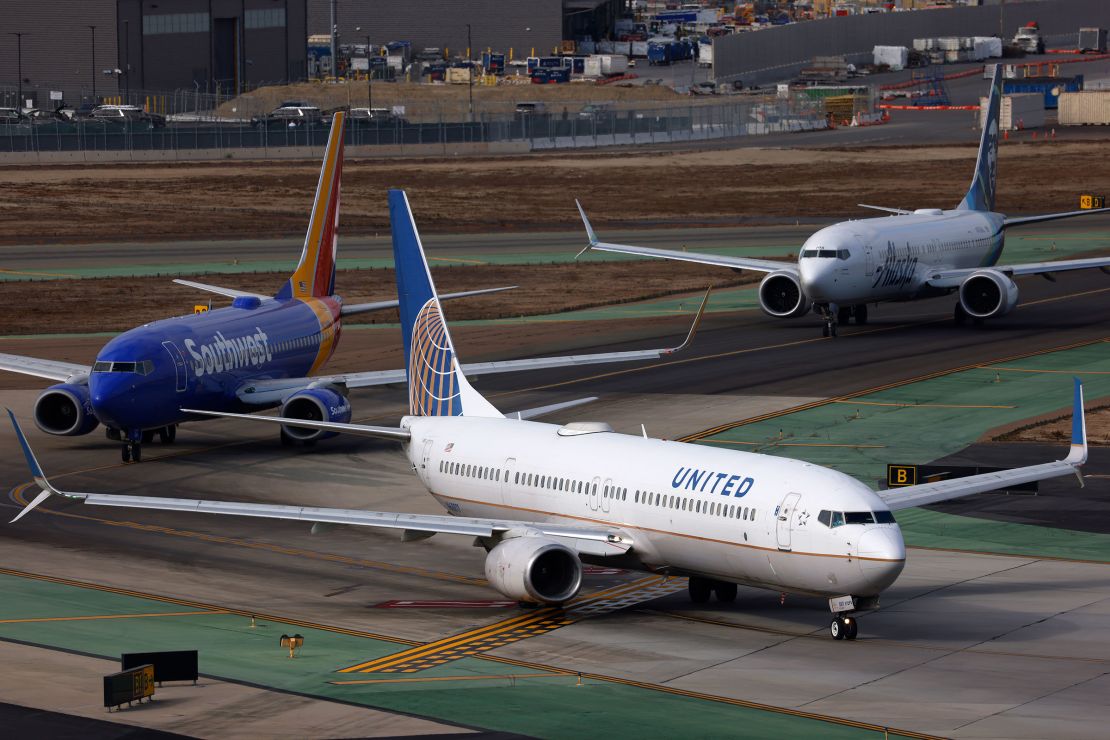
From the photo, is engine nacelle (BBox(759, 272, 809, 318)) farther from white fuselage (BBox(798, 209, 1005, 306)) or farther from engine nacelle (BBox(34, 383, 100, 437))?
engine nacelle (BBox(34, 383, 100, 437))

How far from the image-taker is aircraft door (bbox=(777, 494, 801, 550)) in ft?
114

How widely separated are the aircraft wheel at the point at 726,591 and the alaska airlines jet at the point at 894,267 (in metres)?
37.3

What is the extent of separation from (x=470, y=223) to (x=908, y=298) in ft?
174

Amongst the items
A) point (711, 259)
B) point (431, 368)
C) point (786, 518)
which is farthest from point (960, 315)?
point (786, 518)

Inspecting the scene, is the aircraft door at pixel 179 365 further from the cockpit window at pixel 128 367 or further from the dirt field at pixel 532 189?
the dirt field at pixel 532 189

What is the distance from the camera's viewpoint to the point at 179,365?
54562 mm

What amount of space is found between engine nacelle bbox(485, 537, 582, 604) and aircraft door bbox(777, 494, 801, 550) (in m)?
4.88

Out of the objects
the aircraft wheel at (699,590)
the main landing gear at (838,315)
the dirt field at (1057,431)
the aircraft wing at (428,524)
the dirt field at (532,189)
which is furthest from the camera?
the dirt field at (532,189)

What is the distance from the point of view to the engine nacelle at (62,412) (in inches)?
2218

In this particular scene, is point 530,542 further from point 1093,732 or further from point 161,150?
point 161,150

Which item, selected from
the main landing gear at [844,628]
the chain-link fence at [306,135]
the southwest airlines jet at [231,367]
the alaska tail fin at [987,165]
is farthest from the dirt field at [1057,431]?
the chain-link fence at [306,135]

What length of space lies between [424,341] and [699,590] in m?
11.0

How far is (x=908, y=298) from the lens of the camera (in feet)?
269

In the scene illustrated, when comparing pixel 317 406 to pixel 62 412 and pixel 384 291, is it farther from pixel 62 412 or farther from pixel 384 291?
pixel 384 291
